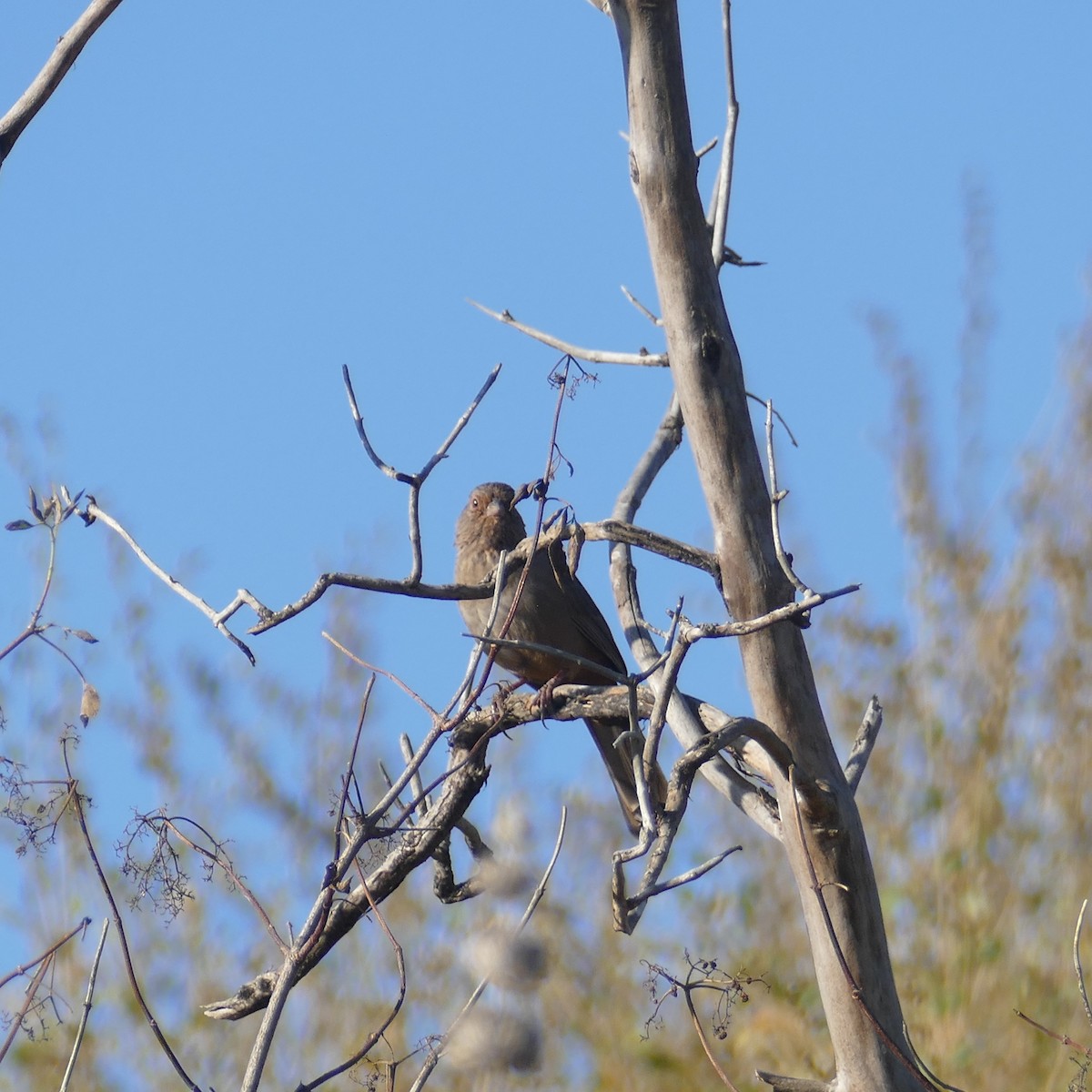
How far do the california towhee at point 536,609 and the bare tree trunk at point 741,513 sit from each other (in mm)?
1929

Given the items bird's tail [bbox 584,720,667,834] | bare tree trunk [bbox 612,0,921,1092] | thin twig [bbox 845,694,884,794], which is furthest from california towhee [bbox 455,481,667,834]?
bare tree trunk [bbox 612,0,921,1092]

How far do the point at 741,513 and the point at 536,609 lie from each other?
2.78 meters

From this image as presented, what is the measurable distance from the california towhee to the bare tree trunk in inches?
76.0

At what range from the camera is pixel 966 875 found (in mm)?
7289

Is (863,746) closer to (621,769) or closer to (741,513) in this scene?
(741,513)

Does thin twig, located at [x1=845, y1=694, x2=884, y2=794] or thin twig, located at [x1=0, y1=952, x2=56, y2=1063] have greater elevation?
thin twig, located at [x1=845, y1=694, x2=884, y2=794]

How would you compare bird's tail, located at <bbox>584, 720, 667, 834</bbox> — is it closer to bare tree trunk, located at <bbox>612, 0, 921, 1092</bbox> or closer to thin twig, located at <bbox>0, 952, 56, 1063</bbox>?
bare tree trunk, located at <bbox>612, 0, 921, 1092</bbox>

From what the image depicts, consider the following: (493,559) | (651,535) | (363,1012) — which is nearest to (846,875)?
(651,535)

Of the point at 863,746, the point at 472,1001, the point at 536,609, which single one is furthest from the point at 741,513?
the point at 536,609

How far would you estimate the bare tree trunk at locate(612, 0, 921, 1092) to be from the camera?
363 cm

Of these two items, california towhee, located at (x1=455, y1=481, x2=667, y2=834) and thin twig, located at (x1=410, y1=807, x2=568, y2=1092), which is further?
california towhee, located at (x1=455, y1=481, x2=667, y2=834)

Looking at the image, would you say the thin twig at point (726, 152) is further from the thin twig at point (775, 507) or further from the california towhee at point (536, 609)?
the california towhee at point (536, 609)

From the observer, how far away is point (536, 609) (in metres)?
6.43

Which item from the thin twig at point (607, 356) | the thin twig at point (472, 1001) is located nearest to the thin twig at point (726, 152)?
the thin twig at point (607, 356)
